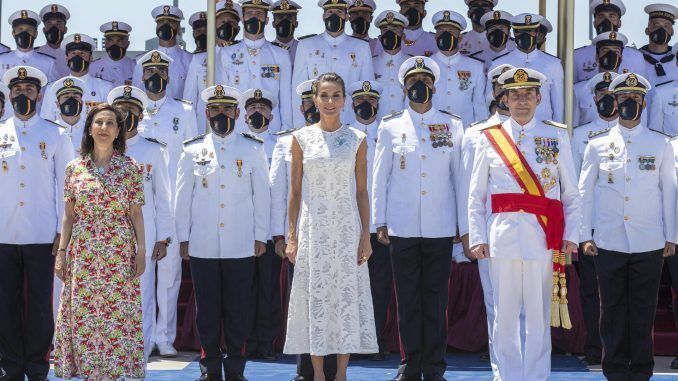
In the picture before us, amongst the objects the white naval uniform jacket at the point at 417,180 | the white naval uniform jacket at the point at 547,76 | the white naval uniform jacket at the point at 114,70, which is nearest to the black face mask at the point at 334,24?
the white naval uniform jacket at the point at 547,76

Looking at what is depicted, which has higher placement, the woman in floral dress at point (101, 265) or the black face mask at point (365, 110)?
the black face mask at point (365, 110)

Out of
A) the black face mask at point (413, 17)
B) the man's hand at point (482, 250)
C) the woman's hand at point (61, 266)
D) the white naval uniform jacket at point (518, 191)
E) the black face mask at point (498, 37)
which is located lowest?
the woman's hand at point (61, 266)

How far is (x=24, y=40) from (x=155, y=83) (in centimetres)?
166

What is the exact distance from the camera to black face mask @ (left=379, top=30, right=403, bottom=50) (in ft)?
37.0

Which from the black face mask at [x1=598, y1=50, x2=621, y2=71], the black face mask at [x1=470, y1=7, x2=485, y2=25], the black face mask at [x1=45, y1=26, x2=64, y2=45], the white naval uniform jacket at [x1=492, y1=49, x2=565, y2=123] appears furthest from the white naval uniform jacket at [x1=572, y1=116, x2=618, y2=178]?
the black face mask at [x1=45, y1=26, x2=64, y2=45]

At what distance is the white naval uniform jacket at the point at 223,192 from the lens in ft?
29.0

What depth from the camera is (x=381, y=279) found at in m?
10.3

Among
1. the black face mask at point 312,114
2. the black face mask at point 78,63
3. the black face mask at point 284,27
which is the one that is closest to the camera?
the black face mask at point 312,114

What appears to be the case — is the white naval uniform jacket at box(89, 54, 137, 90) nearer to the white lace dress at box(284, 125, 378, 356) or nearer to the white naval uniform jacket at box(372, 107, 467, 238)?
the white naval uniform jacket at box(372, 107, 467, 238)

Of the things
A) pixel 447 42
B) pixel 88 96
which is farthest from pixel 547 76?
pixel 88 96

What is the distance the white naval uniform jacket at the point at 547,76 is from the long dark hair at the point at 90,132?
380 cm

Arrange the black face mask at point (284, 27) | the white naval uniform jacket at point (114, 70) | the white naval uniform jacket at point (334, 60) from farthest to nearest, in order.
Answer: the white naval uniform jacket at point (114, 70), the black face mask at point (284, 27), the white naval uniform jacket at point (334, 60)

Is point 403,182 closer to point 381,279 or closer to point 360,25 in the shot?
point 381,279

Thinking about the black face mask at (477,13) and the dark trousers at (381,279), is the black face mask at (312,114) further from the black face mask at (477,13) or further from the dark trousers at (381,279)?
the black face mask at (477,13)
